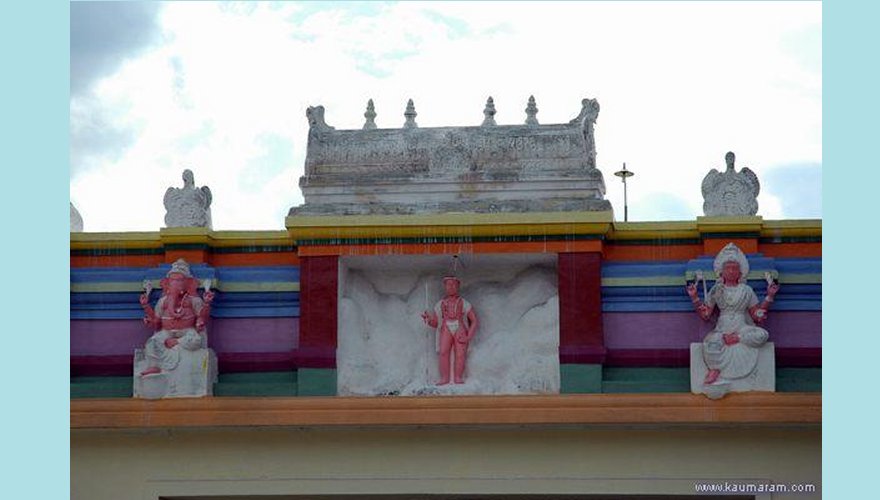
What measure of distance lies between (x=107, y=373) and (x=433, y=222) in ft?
12.3

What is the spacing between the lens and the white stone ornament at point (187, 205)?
65.5ft

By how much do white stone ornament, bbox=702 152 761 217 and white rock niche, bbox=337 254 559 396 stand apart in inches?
69.7

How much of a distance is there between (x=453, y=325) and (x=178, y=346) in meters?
2.80

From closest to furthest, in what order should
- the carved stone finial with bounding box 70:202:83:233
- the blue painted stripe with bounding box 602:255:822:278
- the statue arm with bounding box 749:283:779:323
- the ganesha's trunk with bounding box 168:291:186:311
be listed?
the statue arm with bounding box 749:283:779:323 → the blue painted stripe with bounding box 602:255:822:278 → the ganesha's trunk with bounding box 168:291:186:311 → the carved stone finial with bounding box 70:202:83:233

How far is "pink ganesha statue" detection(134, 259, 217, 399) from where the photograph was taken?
19391 mm

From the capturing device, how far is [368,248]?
64.3 ft

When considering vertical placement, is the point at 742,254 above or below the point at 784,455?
above

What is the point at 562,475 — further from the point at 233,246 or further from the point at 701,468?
the point at 233,246

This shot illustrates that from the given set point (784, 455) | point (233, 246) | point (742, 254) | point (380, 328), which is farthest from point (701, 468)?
point (233, 246)

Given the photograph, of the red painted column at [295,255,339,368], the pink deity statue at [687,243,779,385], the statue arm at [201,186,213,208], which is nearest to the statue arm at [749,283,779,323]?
the pink deity statue at [687,243,779,385]

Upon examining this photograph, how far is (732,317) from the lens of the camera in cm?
1905

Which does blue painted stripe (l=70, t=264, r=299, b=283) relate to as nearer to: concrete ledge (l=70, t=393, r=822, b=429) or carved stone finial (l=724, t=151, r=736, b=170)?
concrete ledge (l=70, t=393, r=822, b=429)

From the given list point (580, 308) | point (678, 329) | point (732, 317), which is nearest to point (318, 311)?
point (580, 308)

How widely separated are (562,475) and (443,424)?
4.22 ft
